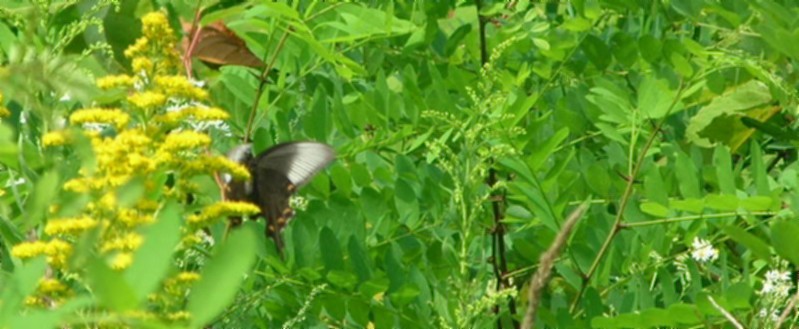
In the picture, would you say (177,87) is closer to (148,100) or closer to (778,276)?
(148,100)

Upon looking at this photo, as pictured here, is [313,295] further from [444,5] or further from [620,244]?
[444,5]

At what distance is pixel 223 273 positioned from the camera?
0.68 m

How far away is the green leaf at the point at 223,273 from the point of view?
68 centimetres

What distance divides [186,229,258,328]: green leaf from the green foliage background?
93cm

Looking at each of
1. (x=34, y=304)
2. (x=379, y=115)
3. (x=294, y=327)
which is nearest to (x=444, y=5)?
(x=379, y=115)

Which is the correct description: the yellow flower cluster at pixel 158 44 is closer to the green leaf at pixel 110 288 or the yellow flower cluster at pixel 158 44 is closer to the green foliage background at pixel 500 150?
the green foliage background at pixel 500 150

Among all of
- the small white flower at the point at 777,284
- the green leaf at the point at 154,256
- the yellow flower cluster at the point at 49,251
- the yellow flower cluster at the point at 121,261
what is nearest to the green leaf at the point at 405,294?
the small white flower at the point at 777,284

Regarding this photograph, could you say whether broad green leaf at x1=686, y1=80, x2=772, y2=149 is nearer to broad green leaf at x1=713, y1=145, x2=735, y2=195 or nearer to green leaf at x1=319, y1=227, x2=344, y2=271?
broad green leaf at x1=713, y1=145, x2=735, y2=195

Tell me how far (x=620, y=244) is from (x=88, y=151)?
50.0 inches

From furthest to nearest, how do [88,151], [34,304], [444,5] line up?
[444,5]
[34,304]
[88,151]

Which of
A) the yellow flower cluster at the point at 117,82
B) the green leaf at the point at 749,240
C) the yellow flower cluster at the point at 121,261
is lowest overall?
the green leaf at the point at 749,240

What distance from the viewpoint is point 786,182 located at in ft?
7.18

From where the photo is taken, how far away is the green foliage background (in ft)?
6.29

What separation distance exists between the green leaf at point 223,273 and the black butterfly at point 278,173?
4.34 feet
